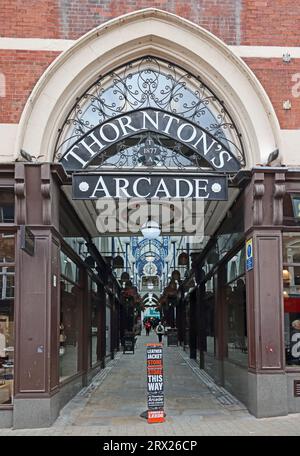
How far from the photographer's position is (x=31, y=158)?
10.6 meters

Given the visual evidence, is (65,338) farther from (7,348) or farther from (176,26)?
(176,26)

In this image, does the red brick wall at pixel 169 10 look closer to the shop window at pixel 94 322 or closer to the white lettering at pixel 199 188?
the white lettering at pixel 199 188

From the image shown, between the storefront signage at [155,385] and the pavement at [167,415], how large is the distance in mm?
202

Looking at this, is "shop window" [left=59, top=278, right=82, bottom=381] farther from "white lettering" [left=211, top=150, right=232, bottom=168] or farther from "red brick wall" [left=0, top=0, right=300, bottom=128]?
"red brick wall" [left=0, top=0, right=300, bottom=128]

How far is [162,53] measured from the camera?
452 inches

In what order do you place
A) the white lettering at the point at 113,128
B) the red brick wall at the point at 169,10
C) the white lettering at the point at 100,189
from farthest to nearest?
the white lettering at the point at 113,128
the red brick wall at the point at 169,10
the white lettering at the point at 100,189

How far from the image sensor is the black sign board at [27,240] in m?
9.30

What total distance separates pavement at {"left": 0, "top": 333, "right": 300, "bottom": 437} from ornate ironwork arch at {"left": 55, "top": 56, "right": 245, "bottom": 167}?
4.79 meters

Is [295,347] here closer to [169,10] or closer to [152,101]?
[152,101]

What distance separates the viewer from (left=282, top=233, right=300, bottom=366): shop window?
11.0 metres

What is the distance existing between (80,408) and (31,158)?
528cm

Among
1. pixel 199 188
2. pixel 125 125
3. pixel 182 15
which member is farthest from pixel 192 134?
pixel 182 15

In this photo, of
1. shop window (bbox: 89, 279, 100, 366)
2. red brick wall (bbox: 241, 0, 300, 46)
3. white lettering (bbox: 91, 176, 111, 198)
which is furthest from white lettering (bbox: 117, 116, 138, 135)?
shop window (bbox: 89, 279, 100, 366)

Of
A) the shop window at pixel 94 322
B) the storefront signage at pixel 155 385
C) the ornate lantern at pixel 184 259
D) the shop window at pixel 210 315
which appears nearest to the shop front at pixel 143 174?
the storefront signage at pixel 155 385
